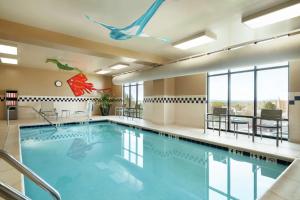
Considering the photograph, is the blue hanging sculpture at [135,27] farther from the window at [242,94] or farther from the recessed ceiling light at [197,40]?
the window at [242,94]

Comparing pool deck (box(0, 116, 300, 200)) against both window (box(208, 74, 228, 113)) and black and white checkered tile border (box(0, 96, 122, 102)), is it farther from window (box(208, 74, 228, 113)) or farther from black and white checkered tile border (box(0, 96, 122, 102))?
black and white checkered tile border (box(0, 96, 122, 102))

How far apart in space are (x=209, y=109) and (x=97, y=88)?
707 centimetres

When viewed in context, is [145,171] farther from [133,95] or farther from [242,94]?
[133,95]

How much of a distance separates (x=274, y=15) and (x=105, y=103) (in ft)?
30.9

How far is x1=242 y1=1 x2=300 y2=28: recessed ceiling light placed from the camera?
2725 millimetres

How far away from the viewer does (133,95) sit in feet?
34.4

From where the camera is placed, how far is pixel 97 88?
10945 mm

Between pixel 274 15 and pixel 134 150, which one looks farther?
pixel 134 150

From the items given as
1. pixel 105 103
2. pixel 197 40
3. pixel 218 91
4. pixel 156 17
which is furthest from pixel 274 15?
pixel 105 103

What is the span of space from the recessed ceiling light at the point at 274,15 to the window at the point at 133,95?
6823 mm

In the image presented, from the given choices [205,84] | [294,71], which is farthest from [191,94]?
[294,71]

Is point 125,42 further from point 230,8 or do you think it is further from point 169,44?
point 230,8

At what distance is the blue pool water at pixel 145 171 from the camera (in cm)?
238

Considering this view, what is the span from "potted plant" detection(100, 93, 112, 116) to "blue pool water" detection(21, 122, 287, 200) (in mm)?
5987
